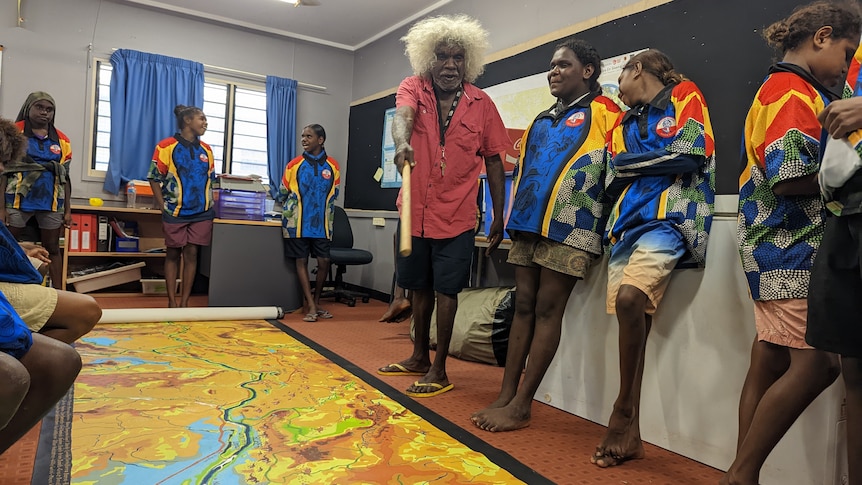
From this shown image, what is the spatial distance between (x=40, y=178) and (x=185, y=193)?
0.94 m

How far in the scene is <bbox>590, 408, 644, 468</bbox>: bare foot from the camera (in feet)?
5.75

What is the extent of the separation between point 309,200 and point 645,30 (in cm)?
257

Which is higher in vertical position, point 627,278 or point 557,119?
point 557,119

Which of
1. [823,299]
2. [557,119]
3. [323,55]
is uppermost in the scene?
[323,55]

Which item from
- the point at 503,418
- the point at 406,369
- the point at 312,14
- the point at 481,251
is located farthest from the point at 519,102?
the point at 312,14

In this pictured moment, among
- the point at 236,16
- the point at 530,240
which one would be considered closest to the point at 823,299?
the point at 530,240

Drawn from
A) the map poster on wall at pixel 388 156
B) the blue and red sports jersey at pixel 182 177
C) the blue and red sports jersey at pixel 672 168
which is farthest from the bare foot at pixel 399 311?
the blue and red sports jersey at pixel 672 168

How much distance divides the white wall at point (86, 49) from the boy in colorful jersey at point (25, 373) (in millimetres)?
4612

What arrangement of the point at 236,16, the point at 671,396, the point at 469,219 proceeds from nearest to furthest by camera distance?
the point at 671,396
the point at 469,219
the point at 236,16

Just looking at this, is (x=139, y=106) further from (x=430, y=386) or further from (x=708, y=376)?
(x=708, y=376)

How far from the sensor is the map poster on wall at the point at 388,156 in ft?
18.8

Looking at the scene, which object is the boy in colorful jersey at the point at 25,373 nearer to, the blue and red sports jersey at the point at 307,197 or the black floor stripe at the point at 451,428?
the black floor stripe at the point at 451,428

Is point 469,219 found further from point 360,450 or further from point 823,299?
point 823,299

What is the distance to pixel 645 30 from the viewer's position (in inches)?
124
